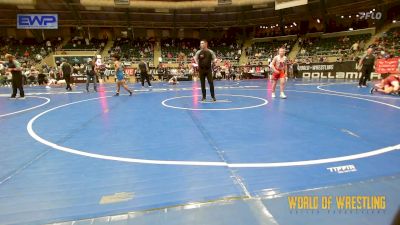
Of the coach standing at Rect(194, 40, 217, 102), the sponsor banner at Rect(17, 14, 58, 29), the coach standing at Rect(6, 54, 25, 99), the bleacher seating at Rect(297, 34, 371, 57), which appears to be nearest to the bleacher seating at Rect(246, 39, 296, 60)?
the bleacher seating at Rect(297, 34, 371, 57)

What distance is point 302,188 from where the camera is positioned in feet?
9.71

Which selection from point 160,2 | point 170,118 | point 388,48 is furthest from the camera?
point 160,2

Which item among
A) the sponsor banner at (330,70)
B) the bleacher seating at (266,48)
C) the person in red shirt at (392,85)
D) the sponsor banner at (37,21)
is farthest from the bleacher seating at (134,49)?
the person in red shirt at (392,85)

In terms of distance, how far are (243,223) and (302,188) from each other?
92 cm

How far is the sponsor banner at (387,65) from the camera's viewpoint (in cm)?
1867

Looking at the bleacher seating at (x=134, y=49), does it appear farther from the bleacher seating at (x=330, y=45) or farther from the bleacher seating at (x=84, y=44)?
the bleacher seating at (x=330, y=45)

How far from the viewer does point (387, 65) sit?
63.7 ft

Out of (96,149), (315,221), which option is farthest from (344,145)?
(96,149)

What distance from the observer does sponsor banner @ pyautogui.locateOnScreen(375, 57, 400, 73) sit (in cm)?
1867

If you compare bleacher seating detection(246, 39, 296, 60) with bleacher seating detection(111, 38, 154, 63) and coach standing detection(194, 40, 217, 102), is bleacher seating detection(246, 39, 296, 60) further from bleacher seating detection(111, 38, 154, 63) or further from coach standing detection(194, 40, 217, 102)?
coach standing detection(194, 40, 217, 102)

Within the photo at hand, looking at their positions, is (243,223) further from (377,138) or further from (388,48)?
(388,48)

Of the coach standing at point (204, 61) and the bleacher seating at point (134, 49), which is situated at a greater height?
the bleacher seating at point (134, 49)

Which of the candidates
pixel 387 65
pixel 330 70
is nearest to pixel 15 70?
pixel 387 65

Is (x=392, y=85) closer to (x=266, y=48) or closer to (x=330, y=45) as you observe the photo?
(x=330, y=45)
